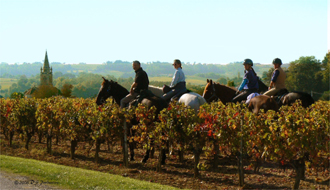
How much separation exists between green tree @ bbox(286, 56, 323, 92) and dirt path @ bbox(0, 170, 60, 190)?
87.9m

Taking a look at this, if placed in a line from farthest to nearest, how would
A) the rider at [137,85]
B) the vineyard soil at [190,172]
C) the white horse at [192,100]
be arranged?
the rider at [137,85]
the white horse at [192,100]
the vineyard soil at [190,172]

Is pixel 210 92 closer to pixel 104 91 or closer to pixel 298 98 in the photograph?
pixel 298 98

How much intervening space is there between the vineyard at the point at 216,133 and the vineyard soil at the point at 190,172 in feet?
0.39

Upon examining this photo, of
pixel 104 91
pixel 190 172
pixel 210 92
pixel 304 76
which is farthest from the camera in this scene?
pixel 304 76

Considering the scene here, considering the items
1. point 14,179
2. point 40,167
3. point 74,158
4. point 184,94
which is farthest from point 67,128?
point 184,94

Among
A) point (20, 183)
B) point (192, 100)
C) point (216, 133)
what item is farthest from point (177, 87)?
point (20, 183)

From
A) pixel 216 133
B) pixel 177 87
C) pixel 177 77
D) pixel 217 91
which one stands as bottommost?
pixel 216 133

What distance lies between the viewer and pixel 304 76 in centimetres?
9338

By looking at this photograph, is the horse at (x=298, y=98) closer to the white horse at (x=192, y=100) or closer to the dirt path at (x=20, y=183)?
the white horse at (x=192, y=100)

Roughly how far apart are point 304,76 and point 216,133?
8772 centimetres

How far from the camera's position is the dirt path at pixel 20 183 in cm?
1203

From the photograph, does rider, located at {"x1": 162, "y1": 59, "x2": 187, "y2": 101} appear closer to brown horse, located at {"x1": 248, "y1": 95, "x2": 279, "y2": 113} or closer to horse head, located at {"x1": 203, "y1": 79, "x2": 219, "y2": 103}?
horse head, located at {"x1": 203, "y1": 79, "x2": 219, "y2": 103}

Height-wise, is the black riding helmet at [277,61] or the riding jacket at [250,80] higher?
the black riding helmet at [277,61]

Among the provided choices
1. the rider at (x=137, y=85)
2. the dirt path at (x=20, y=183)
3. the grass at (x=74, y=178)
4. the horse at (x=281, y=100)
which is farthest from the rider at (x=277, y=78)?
the dirt path at (x=20, y=183)
